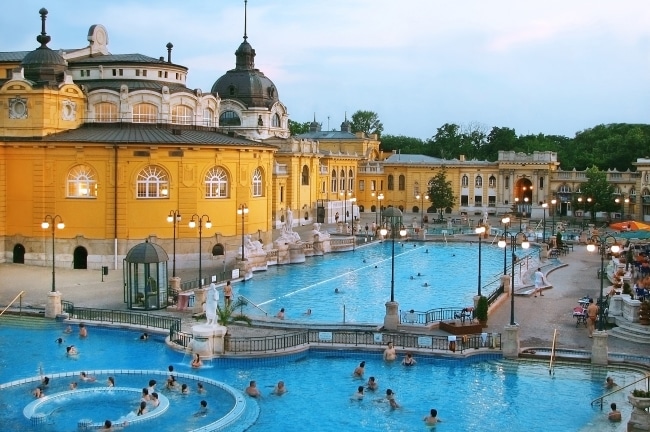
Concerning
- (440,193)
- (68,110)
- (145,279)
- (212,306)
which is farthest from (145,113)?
(440,193)

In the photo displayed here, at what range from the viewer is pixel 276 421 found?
74.9ft

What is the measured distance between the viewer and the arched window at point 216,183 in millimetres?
51656

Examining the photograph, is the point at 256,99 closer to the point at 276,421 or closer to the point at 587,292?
the point at 587,292

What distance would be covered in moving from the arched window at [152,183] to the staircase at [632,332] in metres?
27.8

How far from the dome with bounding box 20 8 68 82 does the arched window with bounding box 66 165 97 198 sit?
6.06m

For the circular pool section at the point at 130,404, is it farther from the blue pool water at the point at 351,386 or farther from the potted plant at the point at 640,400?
the potted plant at the point at 640,400

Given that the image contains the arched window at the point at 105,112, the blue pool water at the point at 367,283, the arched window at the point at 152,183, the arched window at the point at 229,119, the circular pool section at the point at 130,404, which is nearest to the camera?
the circular pool section at the point at 130,404

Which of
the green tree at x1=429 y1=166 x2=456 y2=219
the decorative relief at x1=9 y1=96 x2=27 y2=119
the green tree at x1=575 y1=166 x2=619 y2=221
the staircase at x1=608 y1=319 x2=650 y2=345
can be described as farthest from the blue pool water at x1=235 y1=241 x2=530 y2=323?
the green tree at x1=429 y1=166 x2=456 y2=219

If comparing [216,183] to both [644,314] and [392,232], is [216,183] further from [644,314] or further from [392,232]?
[644,314]

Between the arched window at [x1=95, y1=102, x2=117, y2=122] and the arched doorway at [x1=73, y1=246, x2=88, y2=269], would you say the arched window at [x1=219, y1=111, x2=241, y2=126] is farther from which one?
the arched doorway at [x1=73, y1=246, x2=88, y2=269]

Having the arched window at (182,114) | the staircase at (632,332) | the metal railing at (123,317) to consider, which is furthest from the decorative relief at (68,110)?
→ the staircase at (632,332)

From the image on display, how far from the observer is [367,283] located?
153 feet

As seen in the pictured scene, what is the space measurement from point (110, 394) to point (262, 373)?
5.02 m

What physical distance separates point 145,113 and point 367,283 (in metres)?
18.6
